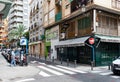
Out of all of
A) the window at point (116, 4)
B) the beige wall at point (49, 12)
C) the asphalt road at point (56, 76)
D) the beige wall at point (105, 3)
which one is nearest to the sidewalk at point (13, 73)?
the asphalt road at point (56, 76)

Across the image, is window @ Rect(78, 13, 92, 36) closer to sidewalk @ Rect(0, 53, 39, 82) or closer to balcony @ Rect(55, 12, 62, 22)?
balcony @ Rect(55, 12, 62, 22)

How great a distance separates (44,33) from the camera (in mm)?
42438

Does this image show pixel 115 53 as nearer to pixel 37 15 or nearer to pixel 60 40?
pixel 60 40

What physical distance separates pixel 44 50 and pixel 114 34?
62.4 ft

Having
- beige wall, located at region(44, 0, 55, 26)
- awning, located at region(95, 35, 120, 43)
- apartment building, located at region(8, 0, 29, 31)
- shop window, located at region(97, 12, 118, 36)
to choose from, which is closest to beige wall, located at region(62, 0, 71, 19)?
beige wall, located at region(44, 0, 55, 26)

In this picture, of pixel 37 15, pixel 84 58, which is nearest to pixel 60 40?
pixel 84 58

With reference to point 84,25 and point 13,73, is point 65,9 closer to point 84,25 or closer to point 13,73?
point 84,25

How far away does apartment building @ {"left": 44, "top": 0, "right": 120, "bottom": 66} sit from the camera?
76.2ft

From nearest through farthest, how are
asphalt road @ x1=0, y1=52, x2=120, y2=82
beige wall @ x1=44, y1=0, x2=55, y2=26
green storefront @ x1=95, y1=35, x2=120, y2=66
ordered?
asphalt road @ x1=0, y1=52, x2=120, y2=82 < green storefront @ x1=95, y1=35, x2=120, y2=66 < beige wall @ x1=44, y1=0, x2=55, y2=26

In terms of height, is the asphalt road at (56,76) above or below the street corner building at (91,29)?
below

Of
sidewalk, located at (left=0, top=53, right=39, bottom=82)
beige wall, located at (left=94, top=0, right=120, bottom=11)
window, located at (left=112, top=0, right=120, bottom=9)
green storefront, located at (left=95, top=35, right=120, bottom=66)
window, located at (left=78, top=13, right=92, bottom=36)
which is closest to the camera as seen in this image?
sidewalk, located at (left=0, top=53, right=39, bottom=82)

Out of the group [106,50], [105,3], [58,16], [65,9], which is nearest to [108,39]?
[106,50]

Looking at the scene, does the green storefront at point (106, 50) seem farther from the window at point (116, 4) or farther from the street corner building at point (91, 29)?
the window at point (116, 4)

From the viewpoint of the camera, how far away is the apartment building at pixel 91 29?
76.2 feet
